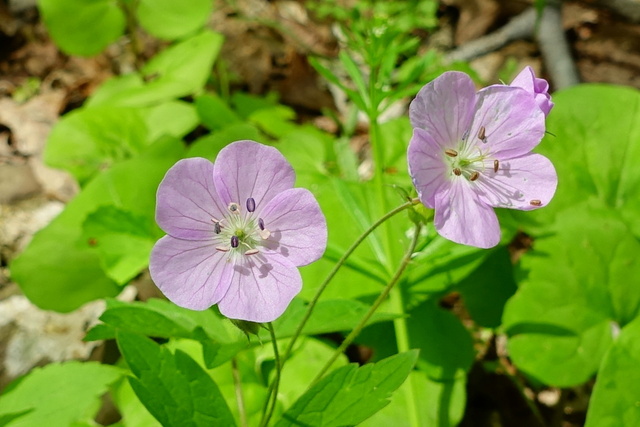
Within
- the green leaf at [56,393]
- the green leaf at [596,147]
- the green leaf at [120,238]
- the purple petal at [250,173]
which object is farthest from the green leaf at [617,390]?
the green leaf at [120,238]

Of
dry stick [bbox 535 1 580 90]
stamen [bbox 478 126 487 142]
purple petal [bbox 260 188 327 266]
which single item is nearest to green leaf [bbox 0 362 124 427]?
purple petal [bbox 260 188 327 266]

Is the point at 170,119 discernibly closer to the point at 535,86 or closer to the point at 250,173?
the point at 250,173

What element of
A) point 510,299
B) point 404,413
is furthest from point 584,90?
point 404,413

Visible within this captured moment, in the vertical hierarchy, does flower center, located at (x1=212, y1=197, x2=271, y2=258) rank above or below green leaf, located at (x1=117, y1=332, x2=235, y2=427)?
above

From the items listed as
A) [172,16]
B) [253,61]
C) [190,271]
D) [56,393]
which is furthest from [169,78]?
[190,271]

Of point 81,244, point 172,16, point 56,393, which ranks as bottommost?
point 56,393

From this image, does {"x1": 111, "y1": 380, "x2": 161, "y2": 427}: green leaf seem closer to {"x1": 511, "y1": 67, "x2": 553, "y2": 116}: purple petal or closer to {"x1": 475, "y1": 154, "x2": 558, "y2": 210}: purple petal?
{"x1": 475, "y1": 154, "x2": 558, "y2": 210}: purple petal

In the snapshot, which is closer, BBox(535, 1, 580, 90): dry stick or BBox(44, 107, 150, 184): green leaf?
BBox(44, 107, 150, 184): green leaf
